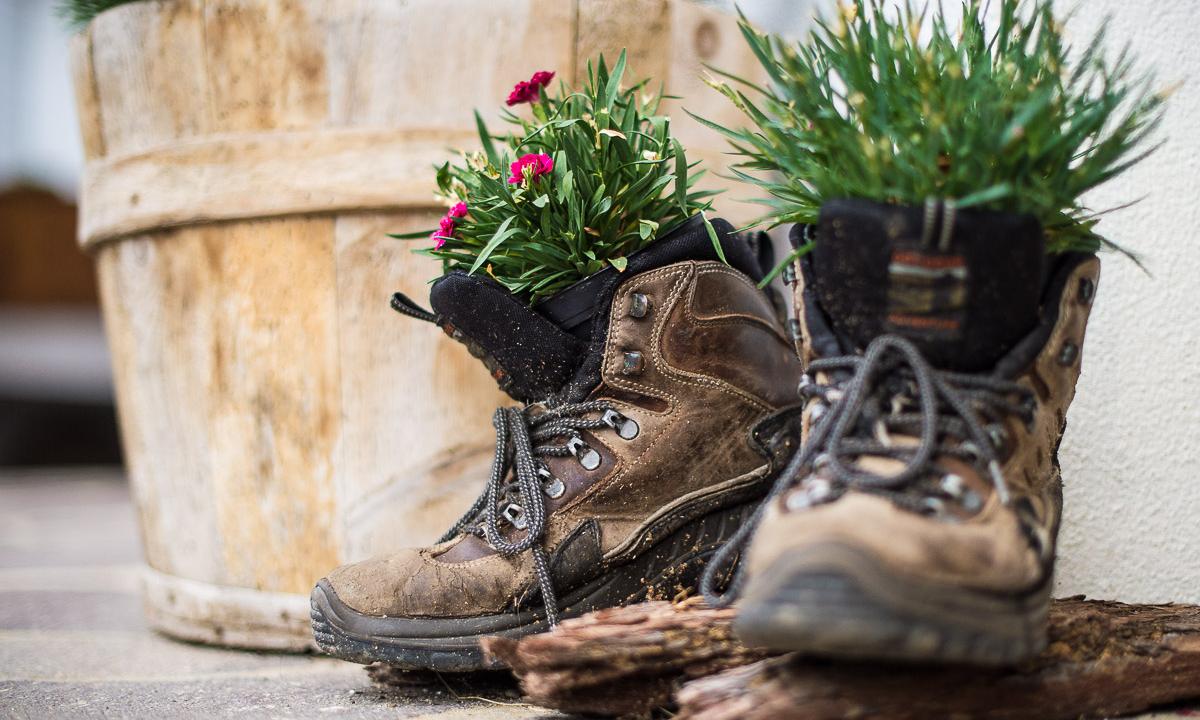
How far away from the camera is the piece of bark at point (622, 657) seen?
72 cm

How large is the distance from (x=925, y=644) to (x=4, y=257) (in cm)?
575

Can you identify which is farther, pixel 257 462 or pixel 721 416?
pixel 257 462

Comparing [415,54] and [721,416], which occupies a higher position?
[415,54]

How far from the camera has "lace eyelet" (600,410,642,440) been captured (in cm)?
91

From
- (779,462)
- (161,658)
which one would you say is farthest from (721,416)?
(161,658)

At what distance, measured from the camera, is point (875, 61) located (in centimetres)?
75

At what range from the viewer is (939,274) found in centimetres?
65

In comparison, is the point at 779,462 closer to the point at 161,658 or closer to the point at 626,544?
the point at 626,544

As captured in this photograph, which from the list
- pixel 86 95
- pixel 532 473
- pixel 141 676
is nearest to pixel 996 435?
pixel 532 473

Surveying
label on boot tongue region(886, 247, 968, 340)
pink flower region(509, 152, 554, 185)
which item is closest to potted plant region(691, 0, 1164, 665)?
label on boot tongue region(886, 247, 968, 340)

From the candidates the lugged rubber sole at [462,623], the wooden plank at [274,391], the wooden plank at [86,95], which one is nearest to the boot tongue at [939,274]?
the lugged rubber sole at [462,623]

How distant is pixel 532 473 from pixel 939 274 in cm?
43

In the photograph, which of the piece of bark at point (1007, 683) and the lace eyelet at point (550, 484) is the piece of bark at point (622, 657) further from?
the lace eyelet at point (550, 484)

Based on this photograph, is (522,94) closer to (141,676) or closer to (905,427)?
(905,427)
